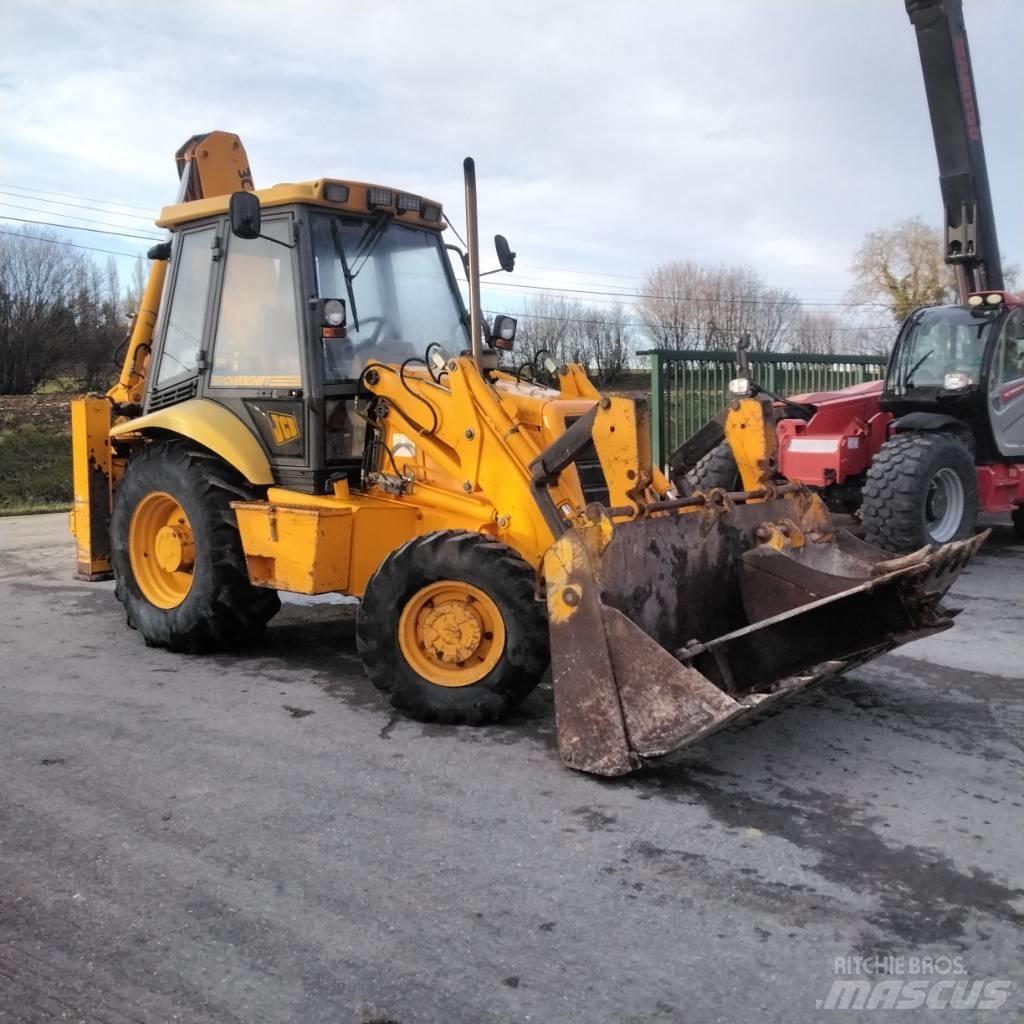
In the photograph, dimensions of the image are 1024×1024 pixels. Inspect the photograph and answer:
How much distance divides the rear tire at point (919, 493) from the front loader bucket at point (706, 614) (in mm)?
2753

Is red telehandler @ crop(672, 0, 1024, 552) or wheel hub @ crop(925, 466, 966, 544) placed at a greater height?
red telehandler @ crop(672, 0, 1024, 552)

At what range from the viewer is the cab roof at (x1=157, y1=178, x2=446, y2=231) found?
558 centimetres

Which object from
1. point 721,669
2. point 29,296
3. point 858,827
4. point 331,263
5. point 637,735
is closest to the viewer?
point 858,827

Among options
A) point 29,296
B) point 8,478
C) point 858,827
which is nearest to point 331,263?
point 858,827

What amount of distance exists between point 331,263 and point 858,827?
3961 millimetres

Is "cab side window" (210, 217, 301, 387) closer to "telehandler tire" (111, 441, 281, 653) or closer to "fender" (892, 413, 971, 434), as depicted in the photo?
"telehandler tire" (111, 441, 281, 653)

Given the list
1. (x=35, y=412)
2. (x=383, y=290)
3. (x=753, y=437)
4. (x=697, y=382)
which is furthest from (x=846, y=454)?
(x=35, y=412)

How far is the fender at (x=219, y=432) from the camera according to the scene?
5684 mm

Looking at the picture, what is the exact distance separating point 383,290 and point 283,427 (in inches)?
39.5

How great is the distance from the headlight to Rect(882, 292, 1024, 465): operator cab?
5.68m

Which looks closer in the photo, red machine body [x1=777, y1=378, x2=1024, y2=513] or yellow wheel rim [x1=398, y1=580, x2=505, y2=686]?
yellow wheel rim [x1=398, y1=580, x2=505, y2=686]

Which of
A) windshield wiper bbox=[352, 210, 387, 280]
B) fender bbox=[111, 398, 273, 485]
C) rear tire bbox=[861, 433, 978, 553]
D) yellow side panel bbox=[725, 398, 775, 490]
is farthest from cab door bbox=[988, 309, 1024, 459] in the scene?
fender bbox=[111, 398, 273, 485]

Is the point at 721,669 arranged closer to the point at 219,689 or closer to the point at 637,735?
the point at 637,735

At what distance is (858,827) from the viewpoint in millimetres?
3660
